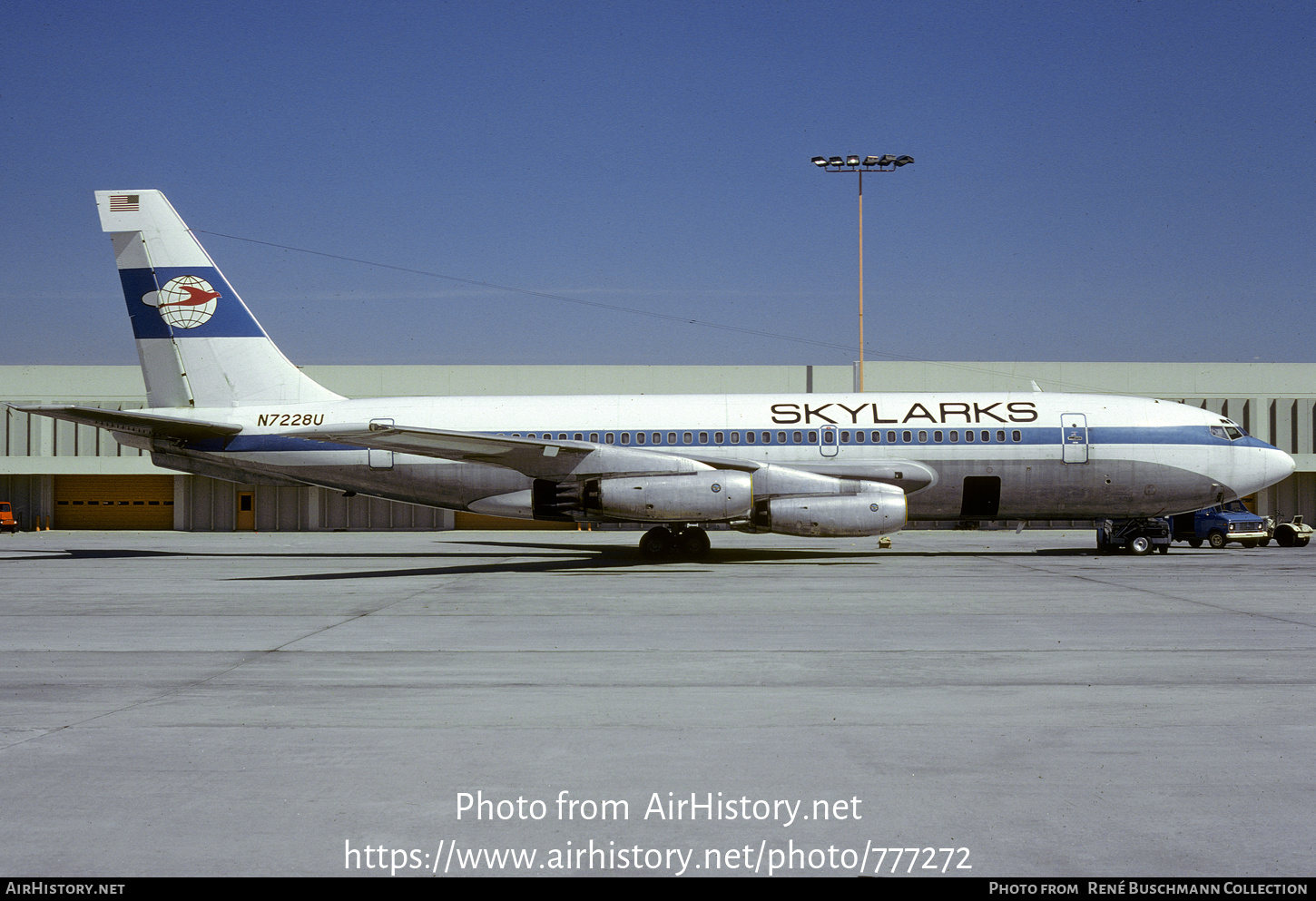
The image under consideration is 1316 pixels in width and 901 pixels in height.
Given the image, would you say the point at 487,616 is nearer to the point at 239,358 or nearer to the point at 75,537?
the point at 239,358

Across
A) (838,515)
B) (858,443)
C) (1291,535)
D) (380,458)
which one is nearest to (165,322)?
(380,458)

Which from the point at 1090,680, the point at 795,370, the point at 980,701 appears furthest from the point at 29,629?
the point at 795,370

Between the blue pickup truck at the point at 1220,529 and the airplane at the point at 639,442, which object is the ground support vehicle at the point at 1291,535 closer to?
the blue pickup truck at the point at 1220,529

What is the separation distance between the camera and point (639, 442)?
2491 cm

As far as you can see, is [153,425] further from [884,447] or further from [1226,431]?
[1226,431]

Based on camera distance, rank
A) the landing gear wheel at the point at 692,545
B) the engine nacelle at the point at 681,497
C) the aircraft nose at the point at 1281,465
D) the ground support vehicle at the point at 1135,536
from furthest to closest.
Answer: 1. the ground support vehicle at the point at 1135,536
2. the aircraft nose at the point at 1281,465
3. the landing gear wheel at the point at 692,545
4. the engine nacelle at the point at 681,497

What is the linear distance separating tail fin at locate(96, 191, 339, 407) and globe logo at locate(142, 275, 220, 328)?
2 centimetres

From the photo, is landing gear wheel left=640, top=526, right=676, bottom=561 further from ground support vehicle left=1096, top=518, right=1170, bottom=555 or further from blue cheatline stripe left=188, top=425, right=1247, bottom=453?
ground support vehicle left=1096, top=518, right=1170, bottom=555

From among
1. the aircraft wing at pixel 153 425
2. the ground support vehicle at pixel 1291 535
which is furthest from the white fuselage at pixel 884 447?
the ground support vehicle at pixel 1291 535

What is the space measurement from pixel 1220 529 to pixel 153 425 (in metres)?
32.3

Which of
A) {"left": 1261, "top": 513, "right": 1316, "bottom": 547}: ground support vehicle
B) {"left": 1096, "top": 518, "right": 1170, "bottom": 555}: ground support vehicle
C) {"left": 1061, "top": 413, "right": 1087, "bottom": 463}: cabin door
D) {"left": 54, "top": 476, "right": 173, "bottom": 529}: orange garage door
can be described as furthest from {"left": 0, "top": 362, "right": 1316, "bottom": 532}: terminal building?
{"left": 1061, "top": 413, "right": 1087, "bottom": 463}: cabin door

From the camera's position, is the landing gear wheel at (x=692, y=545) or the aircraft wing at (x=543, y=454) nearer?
the aircraft wing at (x=543, y=454)

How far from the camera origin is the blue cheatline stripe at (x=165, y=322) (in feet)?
86.1

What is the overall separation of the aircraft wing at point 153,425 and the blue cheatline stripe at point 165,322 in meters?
2.55
